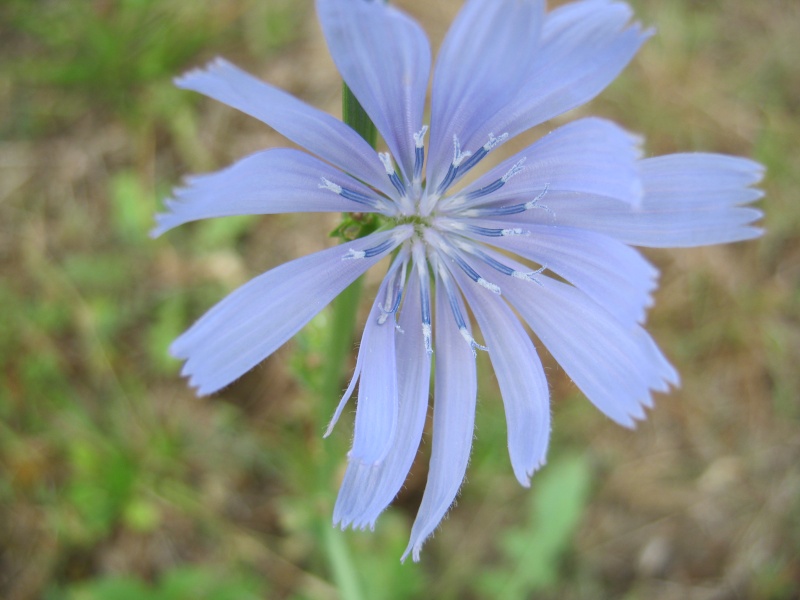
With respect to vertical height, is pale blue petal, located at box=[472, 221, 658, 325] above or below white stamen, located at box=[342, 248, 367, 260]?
below

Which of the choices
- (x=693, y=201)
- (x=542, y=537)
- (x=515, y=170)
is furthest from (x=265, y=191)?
(x=542, y=537)

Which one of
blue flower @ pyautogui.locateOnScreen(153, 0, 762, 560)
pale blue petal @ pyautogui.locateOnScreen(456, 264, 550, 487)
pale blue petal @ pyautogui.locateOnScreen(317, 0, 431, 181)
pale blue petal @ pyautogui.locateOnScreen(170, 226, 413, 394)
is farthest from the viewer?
pale blue petal @ pyautogui.locateOnScreen(456, 264, 550, 487)

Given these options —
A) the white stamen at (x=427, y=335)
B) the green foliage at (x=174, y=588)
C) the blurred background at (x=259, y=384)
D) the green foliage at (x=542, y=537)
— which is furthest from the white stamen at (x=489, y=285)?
the green foliage at (x=174, y=588)

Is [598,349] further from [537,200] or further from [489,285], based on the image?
[537,200]

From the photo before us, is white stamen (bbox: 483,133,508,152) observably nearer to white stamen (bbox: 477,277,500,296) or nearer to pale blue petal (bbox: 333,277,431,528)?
white stamen (bbox: 477,277,500,296)

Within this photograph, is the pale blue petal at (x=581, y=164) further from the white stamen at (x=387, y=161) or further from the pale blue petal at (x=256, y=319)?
the pale blue petal at (x=256, y=319)

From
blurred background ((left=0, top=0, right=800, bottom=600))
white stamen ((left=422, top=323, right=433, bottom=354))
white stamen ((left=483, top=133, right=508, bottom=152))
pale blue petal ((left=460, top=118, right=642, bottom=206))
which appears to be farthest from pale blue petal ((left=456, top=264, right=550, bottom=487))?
blurred background ((left=0, top=0, right=800, bottom=600))

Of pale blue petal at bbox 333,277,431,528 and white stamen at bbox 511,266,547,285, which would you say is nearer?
pale blue petal at bbox 333,277,431,528

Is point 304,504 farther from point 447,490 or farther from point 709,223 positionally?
point 709,223
